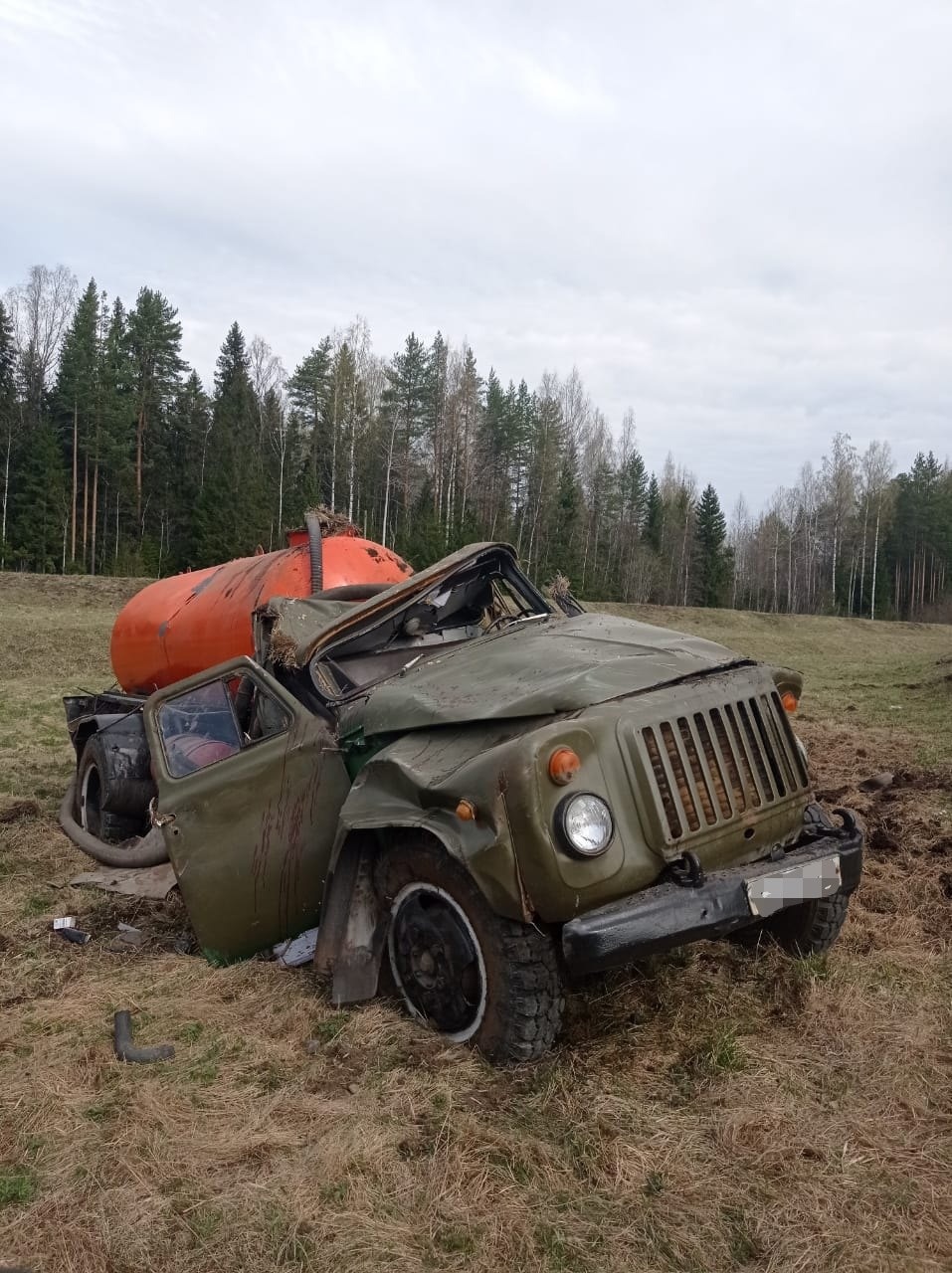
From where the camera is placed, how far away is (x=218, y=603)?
748cm

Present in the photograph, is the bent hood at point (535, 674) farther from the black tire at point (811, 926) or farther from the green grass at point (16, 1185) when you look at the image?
the green grass at point (16, 1185)

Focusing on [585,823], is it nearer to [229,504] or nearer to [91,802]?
[91,802]

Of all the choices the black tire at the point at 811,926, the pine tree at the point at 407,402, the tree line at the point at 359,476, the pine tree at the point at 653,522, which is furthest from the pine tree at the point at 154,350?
the black tire at the point at 811,926

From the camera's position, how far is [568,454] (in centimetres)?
5722

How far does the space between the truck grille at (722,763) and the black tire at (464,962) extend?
72 cm

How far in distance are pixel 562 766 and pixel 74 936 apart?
136 inches

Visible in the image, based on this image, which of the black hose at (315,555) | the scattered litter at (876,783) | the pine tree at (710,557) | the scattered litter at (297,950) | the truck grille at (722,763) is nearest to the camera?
the truck grille at (722,763)

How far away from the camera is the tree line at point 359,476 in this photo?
43406 mm

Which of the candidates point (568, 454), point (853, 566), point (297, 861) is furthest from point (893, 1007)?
point (853, 566)

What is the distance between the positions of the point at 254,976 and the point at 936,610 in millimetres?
67383

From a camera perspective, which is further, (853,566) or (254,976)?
(853,566)

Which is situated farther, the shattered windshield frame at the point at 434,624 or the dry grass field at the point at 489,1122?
the shattered windshield frame at the point at 434,624

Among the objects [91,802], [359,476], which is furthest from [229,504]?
[91,802]

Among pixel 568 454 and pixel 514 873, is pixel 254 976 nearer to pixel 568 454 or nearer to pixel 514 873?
pixel 514 873
